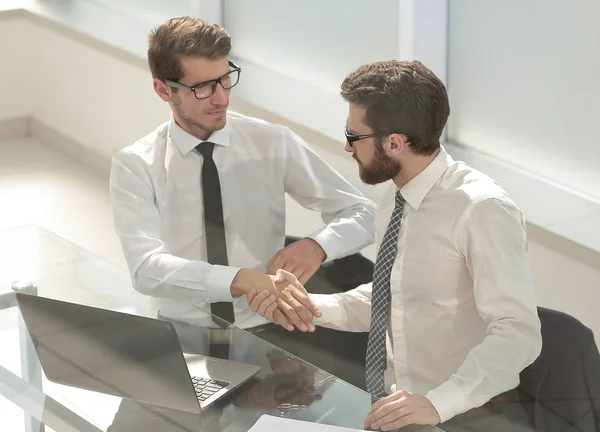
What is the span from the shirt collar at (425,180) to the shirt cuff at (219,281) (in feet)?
1.92

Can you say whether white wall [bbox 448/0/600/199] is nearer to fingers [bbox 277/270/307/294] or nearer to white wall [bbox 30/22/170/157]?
fingers [bbox 277/270/307/294]

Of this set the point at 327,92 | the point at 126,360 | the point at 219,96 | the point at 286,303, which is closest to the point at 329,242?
the point at 286,303

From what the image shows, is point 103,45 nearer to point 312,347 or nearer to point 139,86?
point 139,86

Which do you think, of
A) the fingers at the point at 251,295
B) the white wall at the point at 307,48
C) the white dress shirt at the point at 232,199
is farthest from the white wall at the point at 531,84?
the fingers at the point at 251,295

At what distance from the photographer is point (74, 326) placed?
2471mm

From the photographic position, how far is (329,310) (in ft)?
8.50

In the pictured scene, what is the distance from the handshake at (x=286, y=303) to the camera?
8.46 feet

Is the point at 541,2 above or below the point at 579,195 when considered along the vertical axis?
above

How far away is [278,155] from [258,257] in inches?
12.3

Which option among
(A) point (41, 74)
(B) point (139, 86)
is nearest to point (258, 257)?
(B) point (139, 86)

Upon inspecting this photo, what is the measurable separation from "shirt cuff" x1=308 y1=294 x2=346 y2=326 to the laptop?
12.2 inches

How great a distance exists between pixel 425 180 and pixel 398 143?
4.1 inches

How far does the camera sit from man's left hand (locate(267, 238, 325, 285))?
2871 millimetres

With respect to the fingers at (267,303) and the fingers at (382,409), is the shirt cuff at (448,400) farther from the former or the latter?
the fingers at (267,303)
